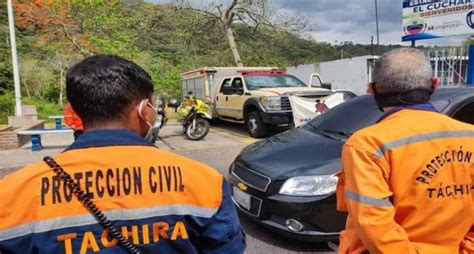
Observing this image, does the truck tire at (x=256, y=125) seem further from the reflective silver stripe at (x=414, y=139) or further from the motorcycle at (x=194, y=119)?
the reflective silver stripe at (x=414, y=139)

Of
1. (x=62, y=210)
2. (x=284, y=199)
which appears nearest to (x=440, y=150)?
(x=62, y=210)

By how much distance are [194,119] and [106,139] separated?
934 centimetres

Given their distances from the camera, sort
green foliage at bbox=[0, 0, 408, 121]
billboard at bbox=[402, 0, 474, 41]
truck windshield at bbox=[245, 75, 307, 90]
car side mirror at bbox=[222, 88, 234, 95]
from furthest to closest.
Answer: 1. green foliage at bbox=[0, 0, 408, 121]
2. car side mirror at bbox=[222, 88, 234, 95]
3. truck windshield at bbox=[245, 75, 307, 90]
4. billboard at bbox=[402, 0, 474, 41]

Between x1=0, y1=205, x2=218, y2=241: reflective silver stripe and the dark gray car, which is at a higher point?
x1=0, y1=205, x2=218, y2=241: reflective silver stripe

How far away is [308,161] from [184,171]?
261 cm

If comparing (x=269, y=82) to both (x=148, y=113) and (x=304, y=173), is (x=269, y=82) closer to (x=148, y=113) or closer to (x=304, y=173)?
(x=304, y=173)

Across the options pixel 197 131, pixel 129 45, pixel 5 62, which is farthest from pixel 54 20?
pixel 197 131

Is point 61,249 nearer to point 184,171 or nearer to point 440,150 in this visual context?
point 184,171

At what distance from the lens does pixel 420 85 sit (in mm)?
1595

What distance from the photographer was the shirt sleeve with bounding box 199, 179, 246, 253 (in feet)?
3.99

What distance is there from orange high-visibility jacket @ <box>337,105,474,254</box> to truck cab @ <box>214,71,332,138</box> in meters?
8.15

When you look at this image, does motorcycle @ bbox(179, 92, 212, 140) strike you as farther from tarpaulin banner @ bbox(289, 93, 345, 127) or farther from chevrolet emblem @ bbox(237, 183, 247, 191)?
chevrolet emblem @ bbox(237, 183, 247, 191)

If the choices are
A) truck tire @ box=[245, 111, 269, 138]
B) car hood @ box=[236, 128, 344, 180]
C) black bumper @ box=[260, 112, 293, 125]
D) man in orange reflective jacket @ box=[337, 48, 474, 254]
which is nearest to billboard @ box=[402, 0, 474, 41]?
black bumper @ box=[260, 112, 293, 125]

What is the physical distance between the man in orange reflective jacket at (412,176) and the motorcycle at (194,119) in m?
8.94
